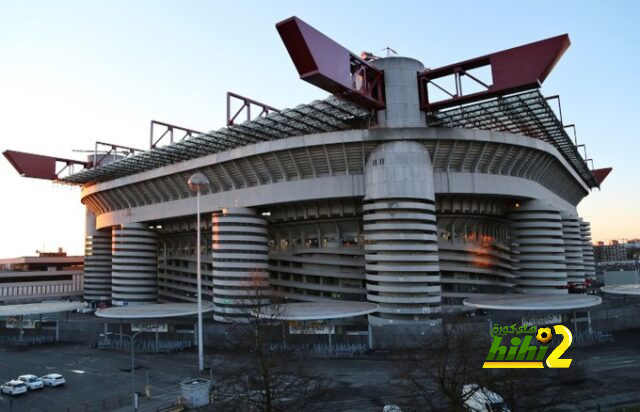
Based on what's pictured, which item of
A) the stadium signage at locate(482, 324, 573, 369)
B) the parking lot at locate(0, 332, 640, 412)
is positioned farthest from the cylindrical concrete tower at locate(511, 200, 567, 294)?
the stadium signage at locate(482, 324, 573, 369)

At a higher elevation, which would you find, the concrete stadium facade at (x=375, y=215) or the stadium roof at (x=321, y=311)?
the concrete stadium facade at (x=375, y=215)

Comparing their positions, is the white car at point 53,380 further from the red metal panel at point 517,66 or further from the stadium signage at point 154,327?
the red metal panel at point 517,66

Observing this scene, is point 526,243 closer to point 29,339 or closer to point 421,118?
point 421,118

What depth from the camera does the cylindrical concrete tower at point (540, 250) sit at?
2442 inches

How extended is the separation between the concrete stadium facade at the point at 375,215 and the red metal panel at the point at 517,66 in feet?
21.2

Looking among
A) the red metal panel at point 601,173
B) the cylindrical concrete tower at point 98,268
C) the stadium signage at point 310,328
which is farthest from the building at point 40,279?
the red metal panel at point 601,173

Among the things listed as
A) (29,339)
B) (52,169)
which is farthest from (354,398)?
(52,169)

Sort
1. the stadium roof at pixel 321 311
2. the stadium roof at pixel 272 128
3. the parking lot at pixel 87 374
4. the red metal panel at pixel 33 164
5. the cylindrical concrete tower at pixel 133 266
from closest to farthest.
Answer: the parking lot at pixel 87 374, the stadium roof at pixel 321 311, the stadium roof at pixel 272 128, the cylindrical concrete tower at pixel 133 266, the red metal panel at pixel 33 164

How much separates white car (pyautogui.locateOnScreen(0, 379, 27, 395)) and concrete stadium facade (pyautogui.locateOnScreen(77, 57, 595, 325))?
1782 centimetres

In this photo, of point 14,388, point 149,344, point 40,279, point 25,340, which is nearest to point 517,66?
point 149,344

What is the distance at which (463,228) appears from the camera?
2495 inches

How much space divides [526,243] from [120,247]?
64.2 m

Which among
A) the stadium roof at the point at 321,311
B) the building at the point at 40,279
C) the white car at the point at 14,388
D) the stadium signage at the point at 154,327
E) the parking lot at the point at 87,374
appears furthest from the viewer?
the building at the point at 40,279

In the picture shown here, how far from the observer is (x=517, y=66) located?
144 ft
